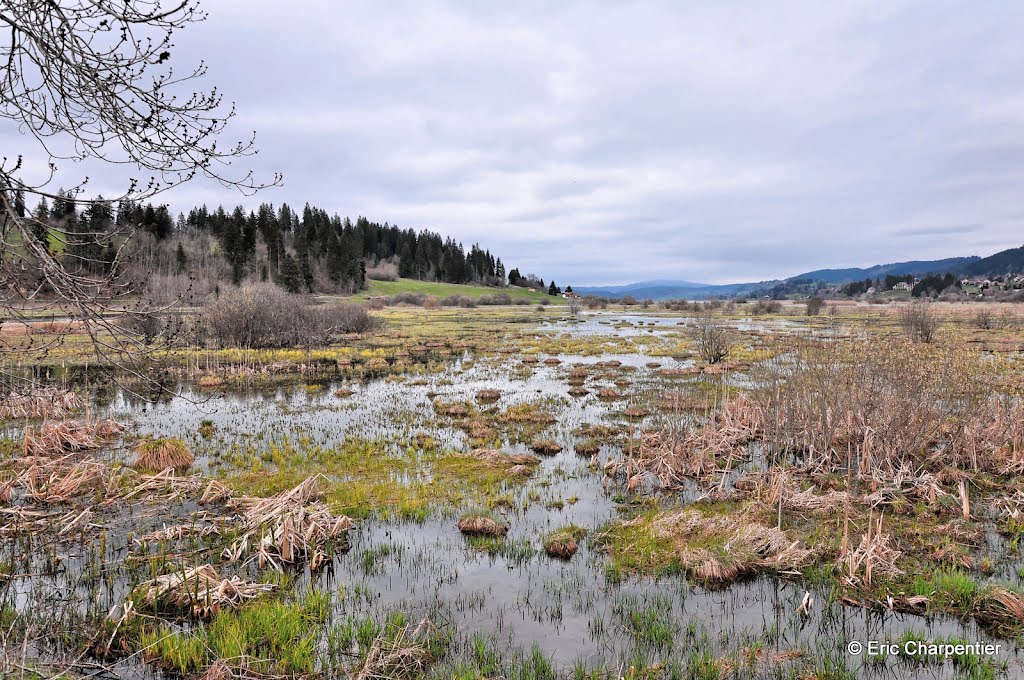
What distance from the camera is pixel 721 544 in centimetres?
959

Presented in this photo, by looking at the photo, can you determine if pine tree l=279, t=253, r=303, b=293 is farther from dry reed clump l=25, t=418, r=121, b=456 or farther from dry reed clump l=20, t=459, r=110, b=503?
dry reed clump l=20, t=459, r=110, b=503

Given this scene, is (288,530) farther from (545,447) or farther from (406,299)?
(406,299)

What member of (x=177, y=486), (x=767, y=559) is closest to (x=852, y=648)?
(x=767, y=559)

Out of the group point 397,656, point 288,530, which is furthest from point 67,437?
point 397,656

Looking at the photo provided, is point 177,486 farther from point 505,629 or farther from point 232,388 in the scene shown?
point 232,388

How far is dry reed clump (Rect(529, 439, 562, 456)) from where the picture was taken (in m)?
15.8

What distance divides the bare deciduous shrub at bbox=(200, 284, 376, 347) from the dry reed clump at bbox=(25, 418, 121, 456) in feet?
86.3

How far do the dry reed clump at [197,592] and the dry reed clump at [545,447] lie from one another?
30.0 feet

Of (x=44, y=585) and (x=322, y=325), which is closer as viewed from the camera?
(x=44, y=585)

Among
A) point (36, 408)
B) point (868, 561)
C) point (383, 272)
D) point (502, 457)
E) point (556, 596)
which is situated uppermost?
point (383, 272)

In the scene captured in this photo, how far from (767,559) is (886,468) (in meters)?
6.09

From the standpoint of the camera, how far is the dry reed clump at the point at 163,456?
13.8 meters

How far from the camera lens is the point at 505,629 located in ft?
23.8

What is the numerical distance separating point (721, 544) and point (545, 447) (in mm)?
6981
